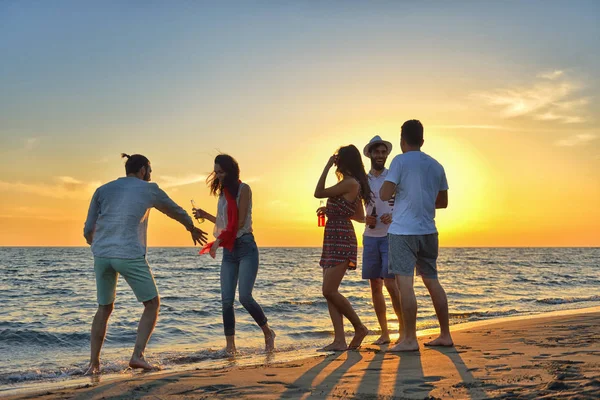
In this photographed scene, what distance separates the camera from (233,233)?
20.5 feet

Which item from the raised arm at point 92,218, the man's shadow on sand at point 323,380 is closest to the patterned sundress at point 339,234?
the man's shadow on sand at point 323,380

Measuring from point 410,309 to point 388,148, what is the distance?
1919 millimetres

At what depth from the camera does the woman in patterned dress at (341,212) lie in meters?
5.92

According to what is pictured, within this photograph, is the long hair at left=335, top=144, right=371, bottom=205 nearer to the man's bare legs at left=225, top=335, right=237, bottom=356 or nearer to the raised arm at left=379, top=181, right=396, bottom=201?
the raised arm at left=379, top=181, right=396, bottom=201

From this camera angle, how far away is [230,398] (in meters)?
3.68

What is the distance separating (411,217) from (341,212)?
2.91 ft

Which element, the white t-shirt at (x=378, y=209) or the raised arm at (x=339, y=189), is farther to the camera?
the white t-shirt at (x=378, y=209)

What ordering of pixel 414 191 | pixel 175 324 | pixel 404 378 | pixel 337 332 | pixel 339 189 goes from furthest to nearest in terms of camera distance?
pixel 175 324
pixel 337 332
pixel 339 189
pixel 414 191
pixel 404 378

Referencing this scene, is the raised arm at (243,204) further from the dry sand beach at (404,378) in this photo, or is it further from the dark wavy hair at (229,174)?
the dry sand beach at (404,378)

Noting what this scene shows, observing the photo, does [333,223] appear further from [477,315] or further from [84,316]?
[84,316]

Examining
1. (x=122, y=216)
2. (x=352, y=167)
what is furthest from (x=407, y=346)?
(x=122, y=216)

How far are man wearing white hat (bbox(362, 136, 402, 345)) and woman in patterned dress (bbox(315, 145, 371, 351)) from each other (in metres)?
0.21

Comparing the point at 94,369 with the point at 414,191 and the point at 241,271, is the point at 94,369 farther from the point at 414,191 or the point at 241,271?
the point at 414,191

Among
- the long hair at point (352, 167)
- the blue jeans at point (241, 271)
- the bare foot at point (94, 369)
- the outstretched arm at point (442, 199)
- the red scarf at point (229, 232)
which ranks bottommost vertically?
the bare foot at point (94, 369)
